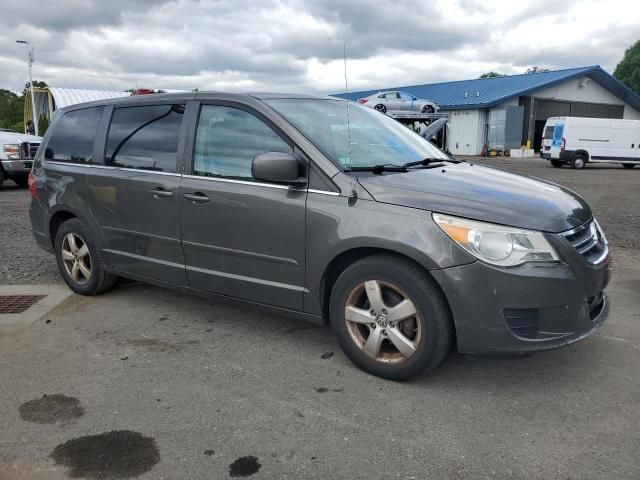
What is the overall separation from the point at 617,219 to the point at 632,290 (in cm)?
483

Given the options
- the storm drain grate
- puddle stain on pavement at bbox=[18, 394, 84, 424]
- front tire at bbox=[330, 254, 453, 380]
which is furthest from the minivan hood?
the storm drain grate

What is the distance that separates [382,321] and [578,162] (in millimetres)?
25465

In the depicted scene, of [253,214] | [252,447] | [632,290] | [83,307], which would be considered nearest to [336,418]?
[252,447]

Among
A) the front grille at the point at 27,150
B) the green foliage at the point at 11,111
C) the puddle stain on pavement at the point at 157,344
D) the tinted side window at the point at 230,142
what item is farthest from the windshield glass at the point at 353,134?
the green foliage at the point at 11,111

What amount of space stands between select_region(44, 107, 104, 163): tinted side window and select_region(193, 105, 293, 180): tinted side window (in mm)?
1381

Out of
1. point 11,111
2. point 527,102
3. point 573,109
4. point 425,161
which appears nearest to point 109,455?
point 425,161

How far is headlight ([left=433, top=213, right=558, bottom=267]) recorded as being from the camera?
9.84 feet

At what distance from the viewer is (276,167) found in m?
3.46

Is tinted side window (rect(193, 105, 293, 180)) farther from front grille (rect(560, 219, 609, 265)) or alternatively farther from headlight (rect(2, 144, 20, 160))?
headlight (rect(2, 144, 20, 160))

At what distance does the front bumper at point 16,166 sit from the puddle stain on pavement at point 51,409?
11593 mm

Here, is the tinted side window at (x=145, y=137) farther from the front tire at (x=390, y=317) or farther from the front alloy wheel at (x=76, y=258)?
the front tire at (x=390, y=317)

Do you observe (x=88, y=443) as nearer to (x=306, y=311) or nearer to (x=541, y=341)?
(x=306, y=311)

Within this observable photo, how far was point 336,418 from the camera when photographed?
119 inches

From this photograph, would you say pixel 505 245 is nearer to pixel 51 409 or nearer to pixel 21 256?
pixel 51 409
